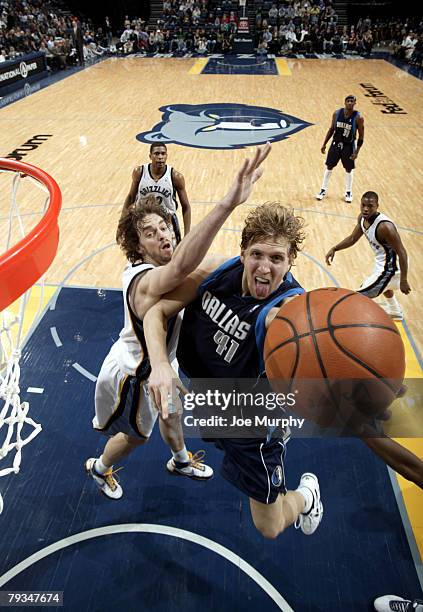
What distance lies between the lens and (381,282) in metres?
4.45

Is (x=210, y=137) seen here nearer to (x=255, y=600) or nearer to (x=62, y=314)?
(x=62, y=314)

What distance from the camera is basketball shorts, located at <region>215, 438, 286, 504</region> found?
90.7 inches

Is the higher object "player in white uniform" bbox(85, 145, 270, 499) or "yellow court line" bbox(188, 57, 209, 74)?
"yellow court line" bbox(188, 57, 209, 74)

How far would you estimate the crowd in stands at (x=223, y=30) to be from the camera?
67.7ft

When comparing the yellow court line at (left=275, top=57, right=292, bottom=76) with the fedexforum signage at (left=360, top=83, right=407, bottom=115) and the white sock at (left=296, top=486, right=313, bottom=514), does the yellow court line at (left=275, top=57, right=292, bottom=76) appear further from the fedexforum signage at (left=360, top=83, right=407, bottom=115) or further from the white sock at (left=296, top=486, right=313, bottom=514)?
the white sock at (left=296, top=486, right=313, bottom=514)

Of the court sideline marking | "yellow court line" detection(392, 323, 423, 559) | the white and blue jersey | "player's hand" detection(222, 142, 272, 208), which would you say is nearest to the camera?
"player's hand" detection(222, 142, 272, 208)

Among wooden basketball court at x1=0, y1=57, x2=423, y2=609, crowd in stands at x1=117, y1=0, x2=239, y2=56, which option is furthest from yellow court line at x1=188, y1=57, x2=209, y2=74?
crowd in stands at x1=117, y1=0, x2=239, y2=56

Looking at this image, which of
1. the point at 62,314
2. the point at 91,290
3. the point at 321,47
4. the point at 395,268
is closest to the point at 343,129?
the point at 395,268

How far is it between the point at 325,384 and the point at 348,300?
0.33 metres

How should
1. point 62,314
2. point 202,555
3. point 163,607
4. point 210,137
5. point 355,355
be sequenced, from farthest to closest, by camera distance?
1. point 210,137
2. point 62,314
3. point 202,555
4. point 163,607
5. point 355,355

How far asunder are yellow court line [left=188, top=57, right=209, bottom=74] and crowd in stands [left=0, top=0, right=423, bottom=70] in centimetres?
195

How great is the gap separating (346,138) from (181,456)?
5930mm

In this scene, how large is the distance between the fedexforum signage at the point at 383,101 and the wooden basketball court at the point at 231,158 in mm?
31

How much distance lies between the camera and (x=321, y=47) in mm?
22375
